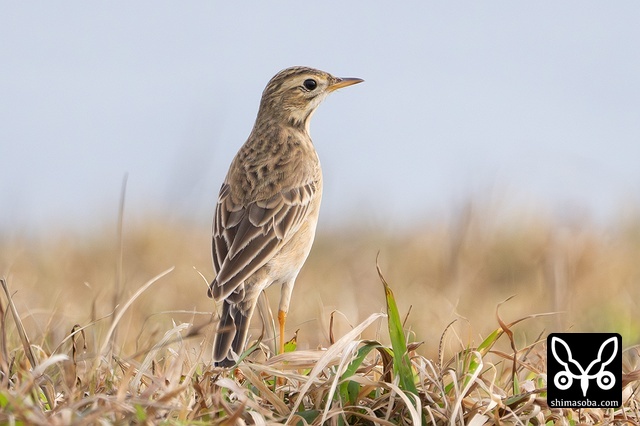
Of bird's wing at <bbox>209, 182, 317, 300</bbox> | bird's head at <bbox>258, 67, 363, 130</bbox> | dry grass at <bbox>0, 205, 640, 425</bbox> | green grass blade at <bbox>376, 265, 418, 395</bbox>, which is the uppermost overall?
bird's head at <bbox>258, 67, 363, 130</bbox>

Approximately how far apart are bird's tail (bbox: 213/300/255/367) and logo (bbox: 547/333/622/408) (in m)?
1.55

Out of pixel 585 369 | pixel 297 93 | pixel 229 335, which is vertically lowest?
pixel 585 369

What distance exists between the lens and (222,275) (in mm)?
5594

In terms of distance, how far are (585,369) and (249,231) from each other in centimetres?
231

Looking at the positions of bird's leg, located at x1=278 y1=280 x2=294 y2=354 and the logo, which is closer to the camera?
the logo

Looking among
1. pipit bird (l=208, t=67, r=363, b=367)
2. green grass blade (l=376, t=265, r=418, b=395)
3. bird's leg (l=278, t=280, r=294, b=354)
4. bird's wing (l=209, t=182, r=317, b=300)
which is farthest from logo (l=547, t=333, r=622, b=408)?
bird's wing (l=209, t=182, r=317, b=300)

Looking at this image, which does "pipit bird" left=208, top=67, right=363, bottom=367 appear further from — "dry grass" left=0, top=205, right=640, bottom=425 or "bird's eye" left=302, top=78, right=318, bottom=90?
"dry grass" left=0, top=205, right=640, bottom=425

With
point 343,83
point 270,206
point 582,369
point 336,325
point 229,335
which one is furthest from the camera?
point 336,325

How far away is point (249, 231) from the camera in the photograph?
236 inches

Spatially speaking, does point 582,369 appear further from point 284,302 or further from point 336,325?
point 336,325

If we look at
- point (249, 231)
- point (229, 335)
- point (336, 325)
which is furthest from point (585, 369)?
point (336, 325)

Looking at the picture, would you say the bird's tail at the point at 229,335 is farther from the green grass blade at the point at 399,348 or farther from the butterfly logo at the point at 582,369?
the butterfly logo at the point at 582,369

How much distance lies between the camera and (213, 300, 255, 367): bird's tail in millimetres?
4816

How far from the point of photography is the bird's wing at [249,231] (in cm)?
563
